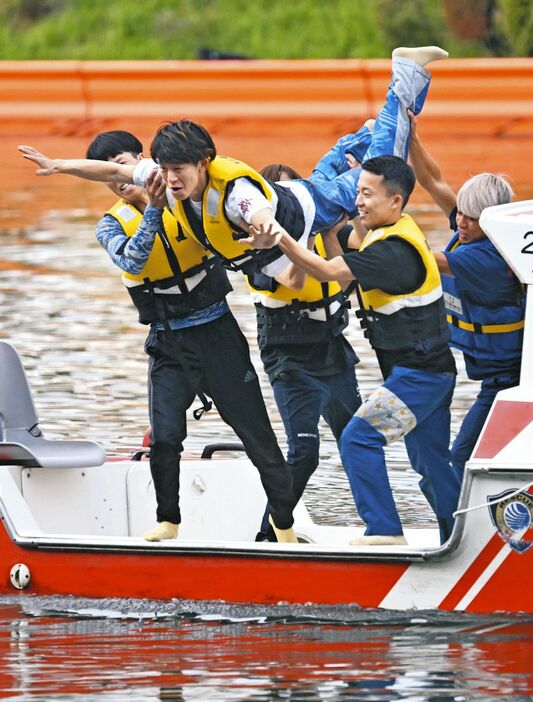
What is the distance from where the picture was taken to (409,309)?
691 cm

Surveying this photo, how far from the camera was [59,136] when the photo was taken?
22.0 meters

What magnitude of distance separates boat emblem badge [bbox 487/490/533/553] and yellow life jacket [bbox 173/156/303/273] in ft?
4.26

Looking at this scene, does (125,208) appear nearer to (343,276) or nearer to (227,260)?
(227,260)

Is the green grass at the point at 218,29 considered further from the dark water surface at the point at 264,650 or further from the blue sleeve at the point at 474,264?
the blue sleeve at the point at 474,264

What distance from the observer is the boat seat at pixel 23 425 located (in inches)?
311

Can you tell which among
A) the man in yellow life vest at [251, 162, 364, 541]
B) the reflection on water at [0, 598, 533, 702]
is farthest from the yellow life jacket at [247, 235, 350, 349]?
the reflection on water at [0, 598, 533, 702]

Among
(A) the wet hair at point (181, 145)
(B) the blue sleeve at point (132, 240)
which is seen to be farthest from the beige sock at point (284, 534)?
(A) the wet hair at point (181, 145)

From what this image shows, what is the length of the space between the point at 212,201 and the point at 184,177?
0.48 feet

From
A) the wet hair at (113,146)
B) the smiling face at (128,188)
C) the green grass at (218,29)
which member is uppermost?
the green grass at (218,29)

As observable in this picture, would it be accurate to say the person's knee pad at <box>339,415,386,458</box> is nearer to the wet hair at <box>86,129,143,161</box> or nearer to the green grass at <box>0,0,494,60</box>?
the wet hair at <box>86,129,143,161</box>

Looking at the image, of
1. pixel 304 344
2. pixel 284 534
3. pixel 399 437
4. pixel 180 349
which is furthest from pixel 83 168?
pixel 284 534

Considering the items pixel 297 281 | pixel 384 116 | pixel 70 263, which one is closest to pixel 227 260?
pixel 297 281

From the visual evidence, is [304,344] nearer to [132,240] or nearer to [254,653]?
[132,240]

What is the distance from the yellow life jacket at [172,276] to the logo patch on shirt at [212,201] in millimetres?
349
